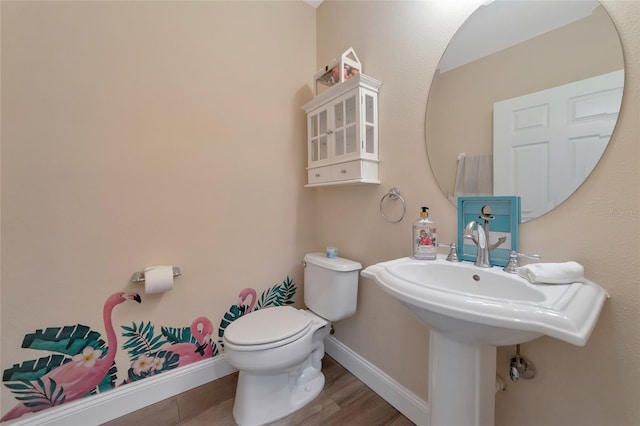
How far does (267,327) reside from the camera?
1.24 m

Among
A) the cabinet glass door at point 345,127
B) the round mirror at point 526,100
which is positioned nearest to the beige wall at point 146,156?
the cabinet glass door at point 345,127

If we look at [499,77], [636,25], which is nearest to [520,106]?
[499,77]

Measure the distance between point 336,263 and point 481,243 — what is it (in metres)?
0.77

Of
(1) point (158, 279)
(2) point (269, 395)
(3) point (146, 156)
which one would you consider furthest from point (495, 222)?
(3) point (146, 156)

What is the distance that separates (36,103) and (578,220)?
211 cm

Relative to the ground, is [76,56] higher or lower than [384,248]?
higher

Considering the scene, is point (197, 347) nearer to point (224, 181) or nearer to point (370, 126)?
point (224, 181)

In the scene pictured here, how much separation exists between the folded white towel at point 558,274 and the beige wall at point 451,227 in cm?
7

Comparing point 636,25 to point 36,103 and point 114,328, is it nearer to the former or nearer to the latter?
point 36,103

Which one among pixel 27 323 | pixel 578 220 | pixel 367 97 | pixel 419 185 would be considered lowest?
pixel 27 323

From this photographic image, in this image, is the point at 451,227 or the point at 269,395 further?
the point at 269,395

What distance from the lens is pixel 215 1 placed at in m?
1.49

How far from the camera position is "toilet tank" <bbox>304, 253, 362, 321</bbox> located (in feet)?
4.75

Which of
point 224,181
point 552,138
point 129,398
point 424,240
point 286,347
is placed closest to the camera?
point 552,138
